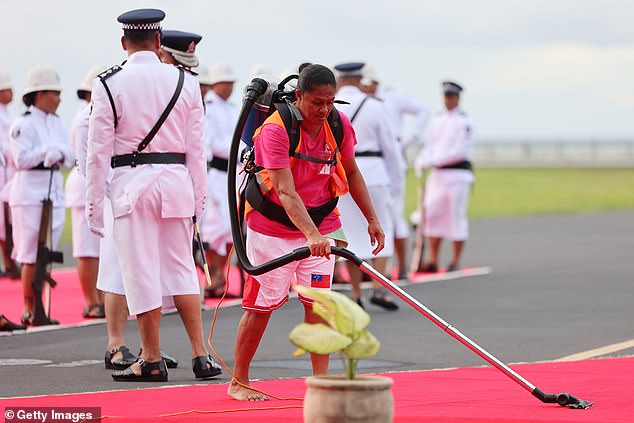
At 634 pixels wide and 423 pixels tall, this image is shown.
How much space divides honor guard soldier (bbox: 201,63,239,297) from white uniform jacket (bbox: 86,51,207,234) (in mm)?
5464

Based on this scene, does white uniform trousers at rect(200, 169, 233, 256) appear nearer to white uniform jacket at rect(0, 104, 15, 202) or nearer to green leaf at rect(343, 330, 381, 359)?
white uniform jacket at rect(0, 104, 15, 202)

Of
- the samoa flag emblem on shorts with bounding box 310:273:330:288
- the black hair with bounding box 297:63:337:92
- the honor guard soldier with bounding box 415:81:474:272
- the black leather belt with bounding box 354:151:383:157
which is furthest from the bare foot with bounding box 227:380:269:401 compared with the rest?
the honor guard soldier with bounding box 415:81:474:272

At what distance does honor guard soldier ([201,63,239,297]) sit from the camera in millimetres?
14484

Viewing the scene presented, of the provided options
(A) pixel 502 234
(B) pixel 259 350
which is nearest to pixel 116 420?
(B) pixel 259 350

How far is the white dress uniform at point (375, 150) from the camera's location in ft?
44.5

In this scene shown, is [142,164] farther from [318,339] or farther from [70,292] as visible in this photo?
[70,292]

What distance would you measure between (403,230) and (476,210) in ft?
64.4

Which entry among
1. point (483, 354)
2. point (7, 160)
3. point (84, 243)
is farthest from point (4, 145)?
point (483, 354)

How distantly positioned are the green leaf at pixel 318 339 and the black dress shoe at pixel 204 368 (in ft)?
11.4

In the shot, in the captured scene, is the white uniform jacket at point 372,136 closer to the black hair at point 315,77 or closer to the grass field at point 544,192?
the black hair at point 315,77

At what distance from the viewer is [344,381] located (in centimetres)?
566

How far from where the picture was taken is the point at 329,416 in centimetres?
562

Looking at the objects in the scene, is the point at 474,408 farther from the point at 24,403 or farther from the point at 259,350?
the point at 259,350

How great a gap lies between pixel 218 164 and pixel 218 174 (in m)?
0.13
